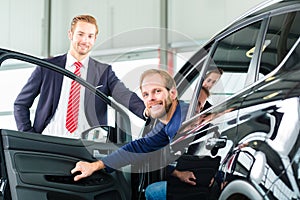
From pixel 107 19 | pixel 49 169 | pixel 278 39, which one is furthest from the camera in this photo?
pixel 107 19

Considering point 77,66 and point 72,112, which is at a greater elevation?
point 77,66

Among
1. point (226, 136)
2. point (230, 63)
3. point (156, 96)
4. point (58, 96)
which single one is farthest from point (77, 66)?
point (226, 136)

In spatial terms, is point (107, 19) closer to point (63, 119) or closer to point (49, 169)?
point (63, 119)

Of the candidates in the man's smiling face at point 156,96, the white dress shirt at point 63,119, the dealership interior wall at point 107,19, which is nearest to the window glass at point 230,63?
the man's smiling face at point 156,96

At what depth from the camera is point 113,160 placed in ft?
8.12

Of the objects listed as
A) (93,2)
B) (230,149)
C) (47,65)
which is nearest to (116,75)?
(47,65)

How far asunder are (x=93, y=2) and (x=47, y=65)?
548cm

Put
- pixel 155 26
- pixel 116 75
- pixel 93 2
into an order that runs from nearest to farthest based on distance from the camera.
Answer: pixel 116 75
pixel 155 26
pixel 93 2

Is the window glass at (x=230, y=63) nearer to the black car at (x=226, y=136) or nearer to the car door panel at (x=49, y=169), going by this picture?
the black car at (x=226, y=136)

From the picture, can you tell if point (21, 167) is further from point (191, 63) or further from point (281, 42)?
point (281, 42)

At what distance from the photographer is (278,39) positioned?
1658mm

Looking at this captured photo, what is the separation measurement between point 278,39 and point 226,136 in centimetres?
30

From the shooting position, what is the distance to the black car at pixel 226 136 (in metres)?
1.44

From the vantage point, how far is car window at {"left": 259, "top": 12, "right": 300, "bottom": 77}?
159 cm
